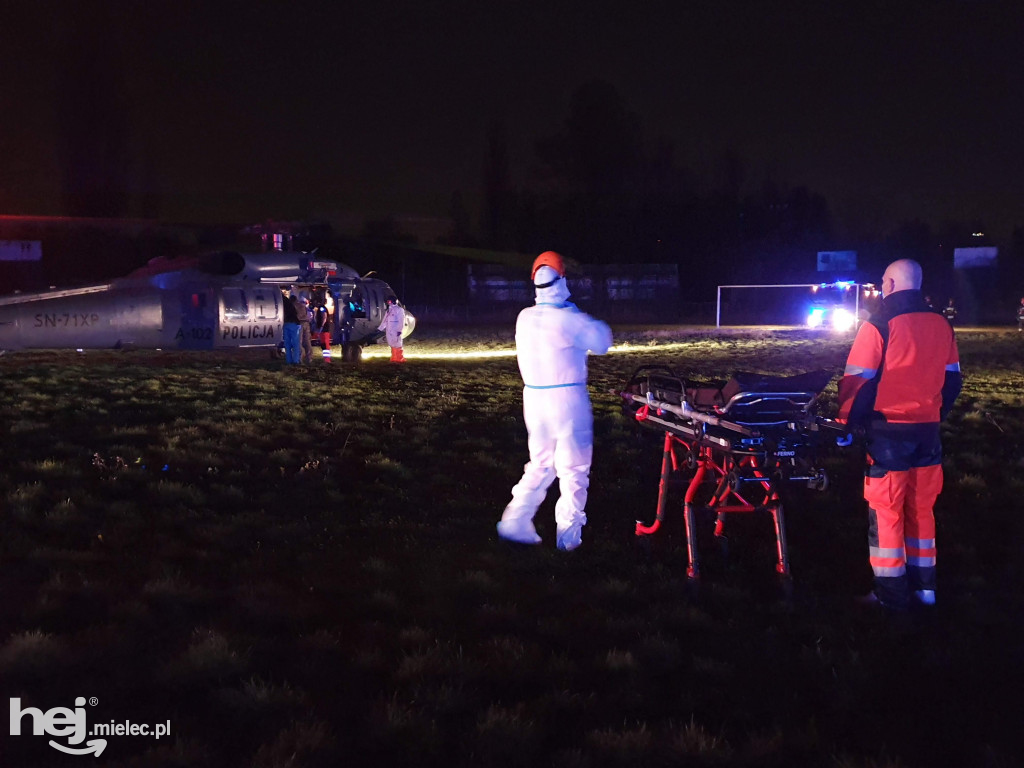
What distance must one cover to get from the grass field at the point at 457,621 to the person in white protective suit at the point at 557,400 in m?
0.37

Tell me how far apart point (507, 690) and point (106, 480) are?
19.1 feet

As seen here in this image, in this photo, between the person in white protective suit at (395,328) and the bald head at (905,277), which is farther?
the person in white protective suit at (395,328)

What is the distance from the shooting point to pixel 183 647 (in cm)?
463

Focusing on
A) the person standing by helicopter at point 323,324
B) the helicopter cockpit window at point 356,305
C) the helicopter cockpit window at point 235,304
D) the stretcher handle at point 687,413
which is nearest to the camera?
the stretcher handle at point 687,413

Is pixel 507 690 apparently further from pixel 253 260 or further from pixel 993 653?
pixel 253 260

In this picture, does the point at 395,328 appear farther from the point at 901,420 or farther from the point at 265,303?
the point at 901,420

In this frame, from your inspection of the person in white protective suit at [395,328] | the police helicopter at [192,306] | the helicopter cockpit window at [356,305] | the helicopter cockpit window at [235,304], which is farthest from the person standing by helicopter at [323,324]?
the helicopter cockpit window at [235,304]

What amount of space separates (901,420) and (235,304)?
19240 millimetres

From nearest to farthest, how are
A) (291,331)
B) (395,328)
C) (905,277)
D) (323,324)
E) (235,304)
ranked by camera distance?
(905,277) < (291,331) < (323,324) < (235,304) < (395,328)

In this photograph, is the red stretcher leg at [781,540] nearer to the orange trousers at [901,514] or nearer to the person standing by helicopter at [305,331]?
the orange trousers at [901,514]

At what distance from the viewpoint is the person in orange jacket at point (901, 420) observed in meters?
5.43

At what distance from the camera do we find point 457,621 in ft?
16.9

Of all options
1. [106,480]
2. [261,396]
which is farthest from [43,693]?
[261,396]

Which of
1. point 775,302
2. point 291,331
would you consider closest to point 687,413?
point 291,331
